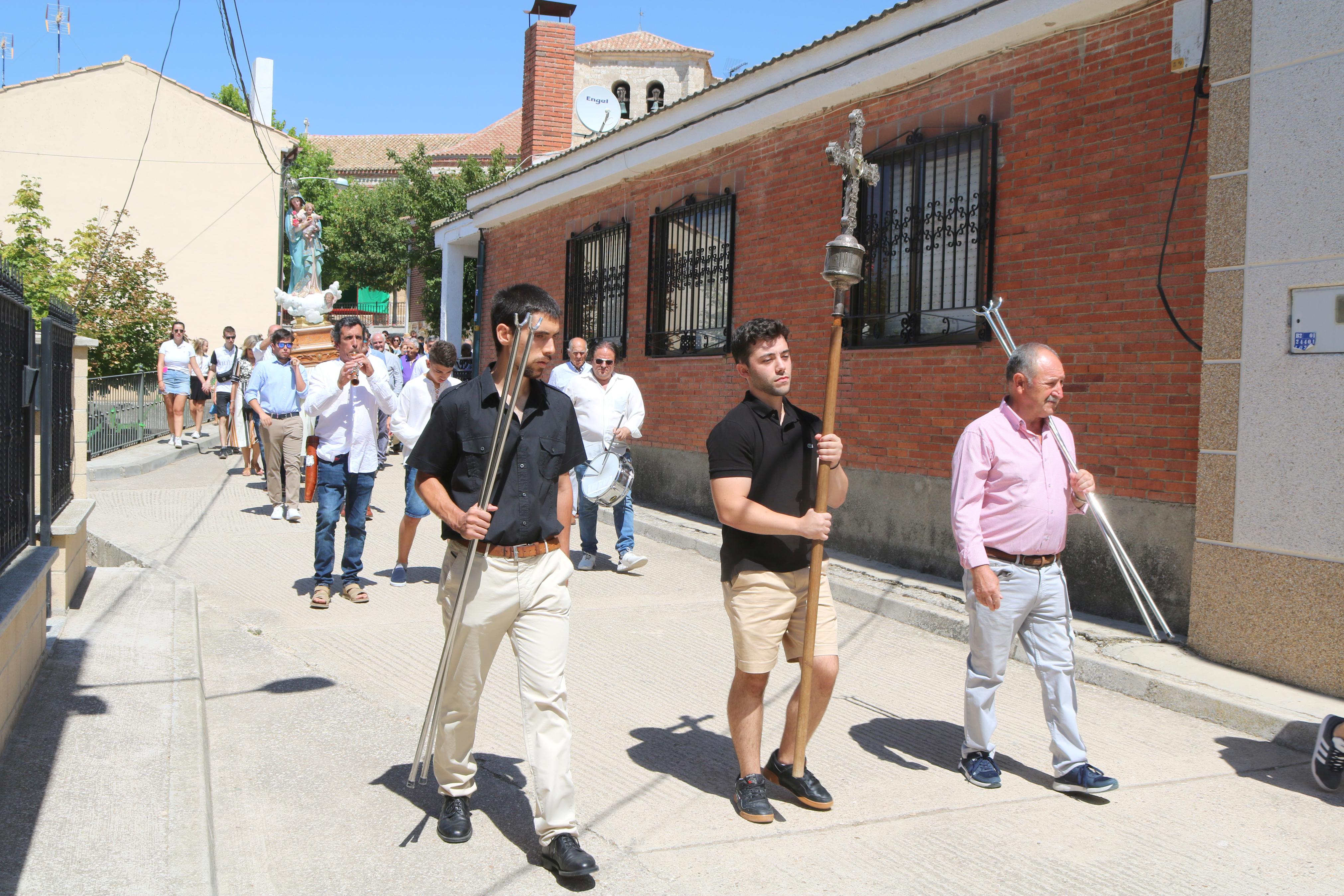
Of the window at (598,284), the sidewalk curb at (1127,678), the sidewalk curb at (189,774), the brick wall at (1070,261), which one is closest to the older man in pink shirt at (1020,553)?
the sidewalk curb at (1127,678)

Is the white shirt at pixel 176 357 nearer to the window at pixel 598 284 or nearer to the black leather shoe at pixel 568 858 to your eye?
the window at pixel 598 284

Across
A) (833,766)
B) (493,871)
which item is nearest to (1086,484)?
(833,766)

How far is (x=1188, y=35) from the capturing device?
662 centimetres

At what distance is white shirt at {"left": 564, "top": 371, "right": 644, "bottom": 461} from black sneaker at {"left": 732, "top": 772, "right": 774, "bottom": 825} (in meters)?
4.90

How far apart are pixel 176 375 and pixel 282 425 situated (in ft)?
22.9

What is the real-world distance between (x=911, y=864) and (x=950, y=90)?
6743 mm

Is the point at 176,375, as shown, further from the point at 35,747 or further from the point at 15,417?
the point at 35,747

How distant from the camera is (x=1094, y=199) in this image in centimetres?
743

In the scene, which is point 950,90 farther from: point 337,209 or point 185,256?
point 337,209

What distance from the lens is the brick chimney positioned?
19.0m

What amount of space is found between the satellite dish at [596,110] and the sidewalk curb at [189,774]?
42.6 feet

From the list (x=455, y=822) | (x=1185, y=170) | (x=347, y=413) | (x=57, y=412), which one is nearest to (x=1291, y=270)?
(x=1185, y=170)

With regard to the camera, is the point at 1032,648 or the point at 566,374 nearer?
the point at 1032,648

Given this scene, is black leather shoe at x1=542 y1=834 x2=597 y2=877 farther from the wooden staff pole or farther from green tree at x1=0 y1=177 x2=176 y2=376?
green tree at x1=0 y1=177 x2=176 y2=376
